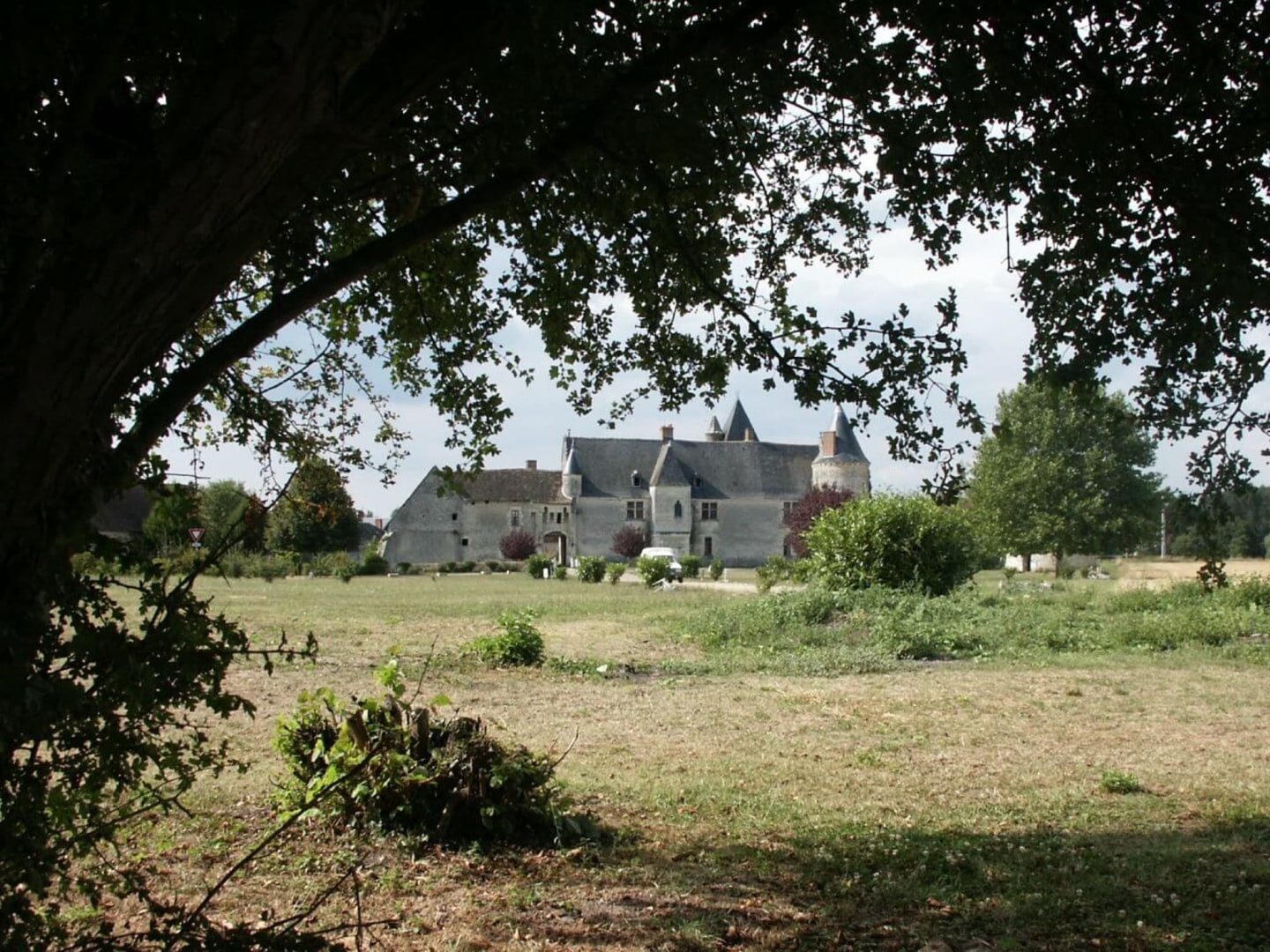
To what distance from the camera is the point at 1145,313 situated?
14.7 ft

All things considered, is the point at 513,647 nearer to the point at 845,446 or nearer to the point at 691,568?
the point at 691,568

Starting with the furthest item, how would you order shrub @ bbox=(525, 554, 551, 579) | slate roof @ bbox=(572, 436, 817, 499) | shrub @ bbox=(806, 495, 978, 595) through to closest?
1. slate roof @ bbox=(572, 436, 817, 499)
2. shrub @ bbox=(525, 554, 551, 579)
3. shrub @ bbox=(806, 495, 978, 595)

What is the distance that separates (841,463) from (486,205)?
66.4m

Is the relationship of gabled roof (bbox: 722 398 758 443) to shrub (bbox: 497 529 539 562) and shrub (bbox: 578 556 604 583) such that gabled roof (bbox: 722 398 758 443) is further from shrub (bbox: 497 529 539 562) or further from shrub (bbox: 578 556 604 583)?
shrub (bbox: 578 556 604 583)

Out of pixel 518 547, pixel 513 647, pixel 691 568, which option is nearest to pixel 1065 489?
pixel 691 568

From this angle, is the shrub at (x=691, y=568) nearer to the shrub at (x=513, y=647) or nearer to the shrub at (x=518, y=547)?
Result: the shrub at (x=518, y=547)

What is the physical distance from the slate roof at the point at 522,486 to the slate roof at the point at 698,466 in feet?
7.88

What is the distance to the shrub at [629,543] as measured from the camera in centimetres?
6638

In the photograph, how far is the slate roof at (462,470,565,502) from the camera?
6800 cm

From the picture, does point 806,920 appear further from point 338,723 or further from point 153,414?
point 153,414

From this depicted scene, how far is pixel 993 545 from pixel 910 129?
47162 mm

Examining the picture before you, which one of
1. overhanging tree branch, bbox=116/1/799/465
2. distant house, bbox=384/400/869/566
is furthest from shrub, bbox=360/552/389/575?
overhanging tree branch, bbox=116/1/799/465

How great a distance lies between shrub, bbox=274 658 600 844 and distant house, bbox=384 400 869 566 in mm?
61795

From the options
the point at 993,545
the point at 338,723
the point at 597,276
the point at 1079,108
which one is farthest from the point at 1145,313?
the point at 993,545
